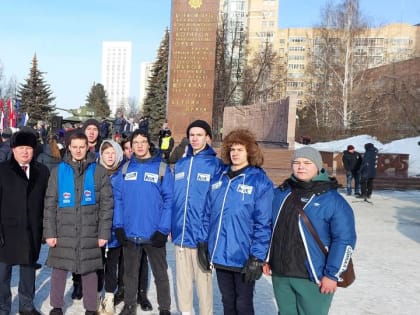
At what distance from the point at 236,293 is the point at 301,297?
478 mm

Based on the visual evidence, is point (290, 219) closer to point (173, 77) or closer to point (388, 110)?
point (173, 77)

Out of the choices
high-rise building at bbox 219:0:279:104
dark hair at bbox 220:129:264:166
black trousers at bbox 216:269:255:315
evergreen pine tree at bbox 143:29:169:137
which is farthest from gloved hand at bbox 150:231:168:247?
high-rise building at bbox 219:0:279:104

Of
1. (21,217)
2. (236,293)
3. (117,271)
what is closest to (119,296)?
(117,271)

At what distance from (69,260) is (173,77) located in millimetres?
15315

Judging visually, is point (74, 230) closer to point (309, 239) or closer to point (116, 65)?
point (309, 239)

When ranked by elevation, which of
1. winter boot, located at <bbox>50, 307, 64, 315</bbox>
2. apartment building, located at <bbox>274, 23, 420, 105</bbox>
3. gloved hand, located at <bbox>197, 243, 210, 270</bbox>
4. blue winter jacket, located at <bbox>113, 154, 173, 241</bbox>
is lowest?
winter boot, located at <bbox>50, 307, 64, 315</bbox>

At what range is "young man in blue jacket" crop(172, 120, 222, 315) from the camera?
3.18 metres

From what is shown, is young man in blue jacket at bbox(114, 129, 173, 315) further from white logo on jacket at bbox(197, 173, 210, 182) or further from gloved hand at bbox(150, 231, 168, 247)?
white logo on jacket at bbox(197, 173, 210, 182)

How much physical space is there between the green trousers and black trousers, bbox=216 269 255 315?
0.74 ft

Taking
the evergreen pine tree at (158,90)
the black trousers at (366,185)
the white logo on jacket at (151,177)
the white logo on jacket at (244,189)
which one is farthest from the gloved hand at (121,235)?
the evergreen pine tree at (158,90)

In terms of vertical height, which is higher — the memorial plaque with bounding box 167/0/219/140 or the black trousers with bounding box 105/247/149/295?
the memorial plaque with bounding box 167/0/219/140

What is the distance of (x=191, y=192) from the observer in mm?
3215

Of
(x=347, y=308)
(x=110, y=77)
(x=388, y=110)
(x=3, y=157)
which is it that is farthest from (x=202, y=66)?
(x=110, y=77)

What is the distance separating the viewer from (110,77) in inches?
6334
